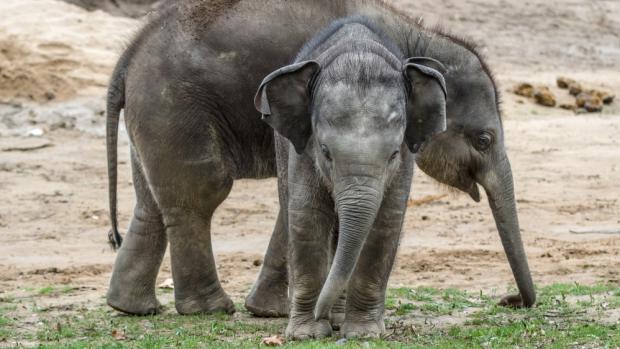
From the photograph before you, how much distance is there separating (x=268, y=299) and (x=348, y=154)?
1.96 metres

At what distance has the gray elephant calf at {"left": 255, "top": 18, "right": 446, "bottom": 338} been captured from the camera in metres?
5.96

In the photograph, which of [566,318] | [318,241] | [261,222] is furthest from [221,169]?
[261,222]

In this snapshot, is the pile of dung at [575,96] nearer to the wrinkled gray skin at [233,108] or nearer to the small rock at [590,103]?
the small rock at [590,103]

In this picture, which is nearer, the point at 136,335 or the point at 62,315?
the point at 136,335

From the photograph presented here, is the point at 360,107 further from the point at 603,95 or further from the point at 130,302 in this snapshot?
the point at 603,95

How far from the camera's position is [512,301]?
24.9ft

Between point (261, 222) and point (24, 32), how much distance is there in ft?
13.2

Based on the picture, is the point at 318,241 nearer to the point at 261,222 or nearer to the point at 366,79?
the point at 366,79

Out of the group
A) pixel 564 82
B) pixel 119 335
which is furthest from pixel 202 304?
pixel 564 82

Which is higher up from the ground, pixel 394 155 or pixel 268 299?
pixel 394 155

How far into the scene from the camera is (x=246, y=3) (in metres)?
7.56

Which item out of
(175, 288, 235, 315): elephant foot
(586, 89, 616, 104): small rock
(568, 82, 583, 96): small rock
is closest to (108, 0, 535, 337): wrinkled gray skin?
(175, 288, 235, 315): elephant foot

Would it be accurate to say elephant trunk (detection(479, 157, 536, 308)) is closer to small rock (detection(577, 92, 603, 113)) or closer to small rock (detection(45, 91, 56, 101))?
small rock (detection(45, 91, 56, 101))

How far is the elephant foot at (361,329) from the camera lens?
653 centimetres
